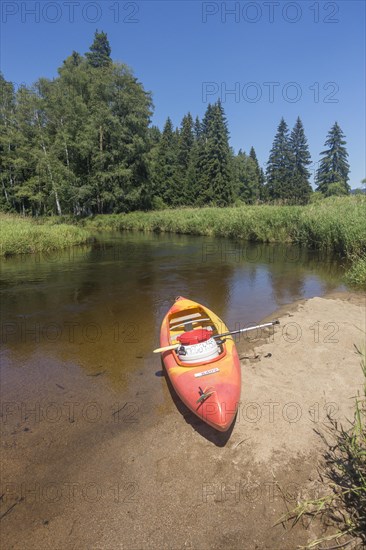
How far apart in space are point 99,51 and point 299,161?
3654 cm

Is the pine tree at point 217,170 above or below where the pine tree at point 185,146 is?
below

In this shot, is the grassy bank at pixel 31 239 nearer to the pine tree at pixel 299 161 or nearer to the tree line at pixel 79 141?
the tree line at pixel 79 141

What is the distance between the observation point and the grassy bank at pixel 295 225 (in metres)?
11.8

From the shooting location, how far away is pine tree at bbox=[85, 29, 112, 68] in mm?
38656

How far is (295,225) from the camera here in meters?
17.3

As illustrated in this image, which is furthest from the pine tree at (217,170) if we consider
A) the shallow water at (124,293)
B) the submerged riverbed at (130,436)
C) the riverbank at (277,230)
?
the submerged riverbed at (130,436)

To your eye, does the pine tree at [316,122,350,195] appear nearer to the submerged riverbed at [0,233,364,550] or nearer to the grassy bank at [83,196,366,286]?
the grassy bank at [83,196,366,286]

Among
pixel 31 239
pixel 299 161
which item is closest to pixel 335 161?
pixel 299 161

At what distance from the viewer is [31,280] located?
11.7 meters

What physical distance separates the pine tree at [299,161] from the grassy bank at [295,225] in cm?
3240

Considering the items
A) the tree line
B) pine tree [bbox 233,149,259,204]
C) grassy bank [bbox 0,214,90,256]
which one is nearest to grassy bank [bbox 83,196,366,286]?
the tree line

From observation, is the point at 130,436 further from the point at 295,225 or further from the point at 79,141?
the point at 79,141

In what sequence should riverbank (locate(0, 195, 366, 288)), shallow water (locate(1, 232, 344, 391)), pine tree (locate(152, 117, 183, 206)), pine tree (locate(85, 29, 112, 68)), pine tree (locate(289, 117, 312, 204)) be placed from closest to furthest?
shallow water (locate(1, 232, 344, 391)) < riverbank (locate(0, 195, 366, 288)) < pine tree (locate(85, 29, 112, 68)) < pine tree (locate(152, 117, 183, 206)) < pine tree (locate(289, 117, 312, 204))

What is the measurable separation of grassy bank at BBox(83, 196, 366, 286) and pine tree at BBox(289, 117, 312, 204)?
1275 inches
